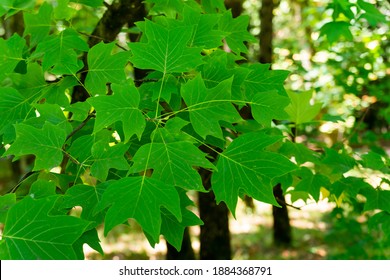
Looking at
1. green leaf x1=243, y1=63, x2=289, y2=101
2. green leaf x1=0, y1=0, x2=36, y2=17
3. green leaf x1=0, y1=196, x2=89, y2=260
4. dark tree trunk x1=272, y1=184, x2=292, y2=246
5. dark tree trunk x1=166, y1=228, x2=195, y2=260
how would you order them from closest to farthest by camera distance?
green leaf x1=0, y1=196, x2=89, y2=260
green leaf x1=243, y1=63, x2=289, y2=101
green leaf x1=0, y1=0, x2=36, y2=17
dark tree trunk x1=166, y1=228, x2=195, y2=260
dark tree trunk x1=272, y1=184, x2=292, y2=246

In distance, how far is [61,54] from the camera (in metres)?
1.23

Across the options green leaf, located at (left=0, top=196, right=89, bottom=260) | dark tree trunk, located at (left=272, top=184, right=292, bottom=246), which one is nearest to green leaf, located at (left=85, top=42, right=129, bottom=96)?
green leaf, located at (left=0, top=196, right=89, bottom=260)

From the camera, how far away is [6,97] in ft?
4.08

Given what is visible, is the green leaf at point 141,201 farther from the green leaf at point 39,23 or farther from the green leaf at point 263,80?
the green leaf at point 39,23

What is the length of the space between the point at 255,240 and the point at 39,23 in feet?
17.1

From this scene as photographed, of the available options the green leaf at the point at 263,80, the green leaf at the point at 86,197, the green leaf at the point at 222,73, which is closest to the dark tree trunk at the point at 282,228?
the green leaf at the point at 263,80

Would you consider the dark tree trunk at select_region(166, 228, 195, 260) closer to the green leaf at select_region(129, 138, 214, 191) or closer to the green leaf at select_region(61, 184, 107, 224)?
the green leaf at select_region(61, 184, 107, 224)

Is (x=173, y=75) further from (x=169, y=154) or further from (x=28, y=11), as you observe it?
(x=28, y=11)

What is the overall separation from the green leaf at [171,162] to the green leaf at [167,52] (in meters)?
0.19

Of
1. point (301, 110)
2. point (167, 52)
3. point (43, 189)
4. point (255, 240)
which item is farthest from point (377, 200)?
point (255, 240)

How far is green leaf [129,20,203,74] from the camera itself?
105 centimetres

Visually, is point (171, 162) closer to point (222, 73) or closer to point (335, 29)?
point (222, 73)

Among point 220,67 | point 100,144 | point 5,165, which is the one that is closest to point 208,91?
point 220,67

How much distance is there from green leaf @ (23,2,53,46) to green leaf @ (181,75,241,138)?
666mm
